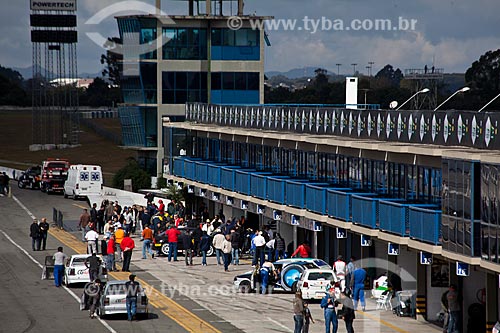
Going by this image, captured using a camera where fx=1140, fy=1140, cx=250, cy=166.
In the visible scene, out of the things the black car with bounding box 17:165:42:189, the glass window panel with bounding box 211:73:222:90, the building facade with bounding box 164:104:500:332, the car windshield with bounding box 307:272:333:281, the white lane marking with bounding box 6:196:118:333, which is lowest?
the white lane marking with bounding box 6:196:118:333

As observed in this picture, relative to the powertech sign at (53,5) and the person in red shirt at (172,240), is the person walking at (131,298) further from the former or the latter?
the powertech sign at (53,5)

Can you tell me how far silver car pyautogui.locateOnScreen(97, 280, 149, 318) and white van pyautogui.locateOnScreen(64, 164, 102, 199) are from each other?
35.9 meters

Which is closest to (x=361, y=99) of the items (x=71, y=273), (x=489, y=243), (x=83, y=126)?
(x=71, y=273)

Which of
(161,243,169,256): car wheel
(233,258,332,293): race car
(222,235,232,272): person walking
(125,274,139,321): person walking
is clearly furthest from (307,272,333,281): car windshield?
(161,243,169,256): car wheel

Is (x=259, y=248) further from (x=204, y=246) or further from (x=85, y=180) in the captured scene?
(x=85, y=180)

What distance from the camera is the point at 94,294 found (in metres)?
31.5

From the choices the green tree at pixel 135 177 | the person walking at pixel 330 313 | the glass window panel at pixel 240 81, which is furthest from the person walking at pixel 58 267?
the glass window panel at pixel 240 81

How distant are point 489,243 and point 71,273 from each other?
53.1ft

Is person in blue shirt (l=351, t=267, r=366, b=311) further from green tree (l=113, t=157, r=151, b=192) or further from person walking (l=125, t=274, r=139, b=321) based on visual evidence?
green tree (l=113, t=157, r=151, b=192)

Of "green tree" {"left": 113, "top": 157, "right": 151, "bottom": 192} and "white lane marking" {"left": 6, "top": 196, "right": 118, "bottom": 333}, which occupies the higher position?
"green tree" {"left": 113, "top": 157, "right": 151, "bottom": 192}

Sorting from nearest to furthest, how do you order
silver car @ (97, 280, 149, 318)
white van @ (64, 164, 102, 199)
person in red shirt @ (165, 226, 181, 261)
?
silver car @ (97, 280, 149, 318), person in red shirt @ (165, 226, 181, 261), white van @ (64, 164, 102, 199)

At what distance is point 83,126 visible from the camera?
162875mm

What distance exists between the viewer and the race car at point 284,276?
34.8 m

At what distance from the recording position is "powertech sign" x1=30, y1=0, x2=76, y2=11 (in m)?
126
